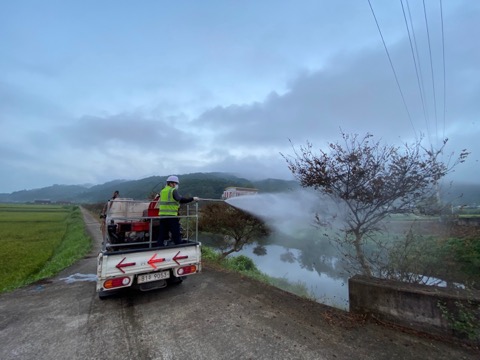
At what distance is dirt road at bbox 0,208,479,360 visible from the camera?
3.55 m

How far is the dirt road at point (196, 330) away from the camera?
355 cm

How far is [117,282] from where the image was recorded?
4.88 m

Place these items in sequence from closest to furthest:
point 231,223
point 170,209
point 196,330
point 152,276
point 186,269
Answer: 1. point 196,330
2. point 152,276
3. point 186,269
4. point 170,209
5. point 231,223

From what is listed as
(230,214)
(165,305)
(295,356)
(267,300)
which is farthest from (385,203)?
(230,214)

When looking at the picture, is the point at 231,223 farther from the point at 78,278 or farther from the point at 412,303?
the point at 412,303

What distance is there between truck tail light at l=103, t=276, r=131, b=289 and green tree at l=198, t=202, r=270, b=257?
11293 mm

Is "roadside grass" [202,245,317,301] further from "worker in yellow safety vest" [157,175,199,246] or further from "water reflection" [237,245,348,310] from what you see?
"worker in yellow safety vest" [157,175,199,246]

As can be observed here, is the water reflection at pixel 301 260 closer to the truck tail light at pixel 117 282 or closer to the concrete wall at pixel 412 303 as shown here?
the concrete wall at pixel 412 303

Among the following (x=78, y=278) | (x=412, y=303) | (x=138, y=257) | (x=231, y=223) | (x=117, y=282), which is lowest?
(x=78, y=278)

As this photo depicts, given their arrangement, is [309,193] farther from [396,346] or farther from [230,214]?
[230,214]

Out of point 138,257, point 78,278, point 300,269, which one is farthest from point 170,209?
point 300,269

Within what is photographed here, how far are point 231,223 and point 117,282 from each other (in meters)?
12.0

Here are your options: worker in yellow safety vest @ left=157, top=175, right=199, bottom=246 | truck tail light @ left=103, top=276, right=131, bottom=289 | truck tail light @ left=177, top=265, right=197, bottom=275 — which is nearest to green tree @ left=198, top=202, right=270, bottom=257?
worker in yellow safety vest @ left=157, top=175, right=199, bottom=246

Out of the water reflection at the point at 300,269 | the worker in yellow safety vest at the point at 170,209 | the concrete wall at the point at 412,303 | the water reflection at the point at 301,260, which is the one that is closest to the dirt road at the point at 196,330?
the concrete wall at the point at 412,303
